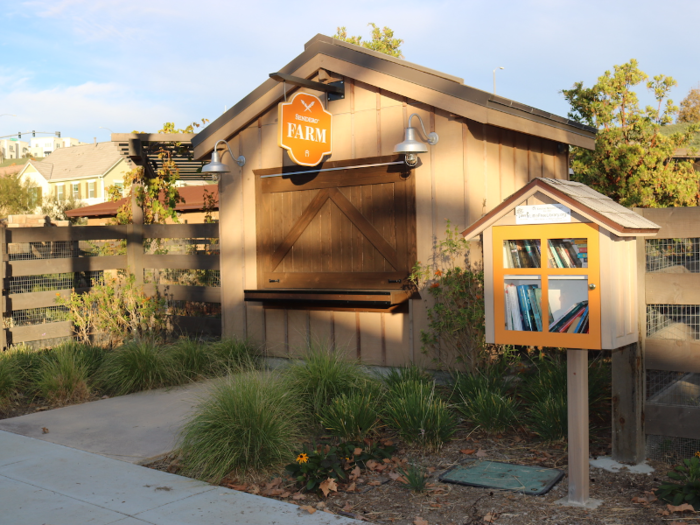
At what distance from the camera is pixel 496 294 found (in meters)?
4.35

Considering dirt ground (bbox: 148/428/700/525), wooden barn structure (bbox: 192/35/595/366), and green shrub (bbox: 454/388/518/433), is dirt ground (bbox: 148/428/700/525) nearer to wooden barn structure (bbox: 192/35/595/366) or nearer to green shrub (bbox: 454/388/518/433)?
green shrub (bbox: 454/388/518/433)

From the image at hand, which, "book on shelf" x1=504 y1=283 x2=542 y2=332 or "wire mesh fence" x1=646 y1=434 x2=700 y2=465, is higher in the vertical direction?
"book on shelf" x1=504 y1=283 x2=542 y2=332

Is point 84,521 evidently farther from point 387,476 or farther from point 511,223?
point 511,223

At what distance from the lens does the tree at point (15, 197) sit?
41.9 metres

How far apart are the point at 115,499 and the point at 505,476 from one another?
268cm

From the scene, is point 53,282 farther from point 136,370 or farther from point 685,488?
point 685,488

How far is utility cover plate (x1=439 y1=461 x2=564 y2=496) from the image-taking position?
438 cm

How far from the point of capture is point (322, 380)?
20.0 feet

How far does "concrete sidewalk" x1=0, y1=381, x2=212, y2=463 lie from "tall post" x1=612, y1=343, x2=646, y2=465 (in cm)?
335

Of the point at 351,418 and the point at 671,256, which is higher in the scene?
the point at 671,256

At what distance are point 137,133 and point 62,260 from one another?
7.32ft

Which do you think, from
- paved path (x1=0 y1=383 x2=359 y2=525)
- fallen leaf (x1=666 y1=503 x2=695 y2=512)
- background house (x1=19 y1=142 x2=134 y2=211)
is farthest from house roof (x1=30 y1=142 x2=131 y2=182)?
fallen leaf (x1=666 y1=503 x2=695 y2=512)

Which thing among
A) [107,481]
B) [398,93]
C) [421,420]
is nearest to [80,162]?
[398,93]

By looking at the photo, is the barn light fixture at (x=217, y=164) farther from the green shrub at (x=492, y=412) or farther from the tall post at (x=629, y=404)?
the tall post at (x=629, y=404)
